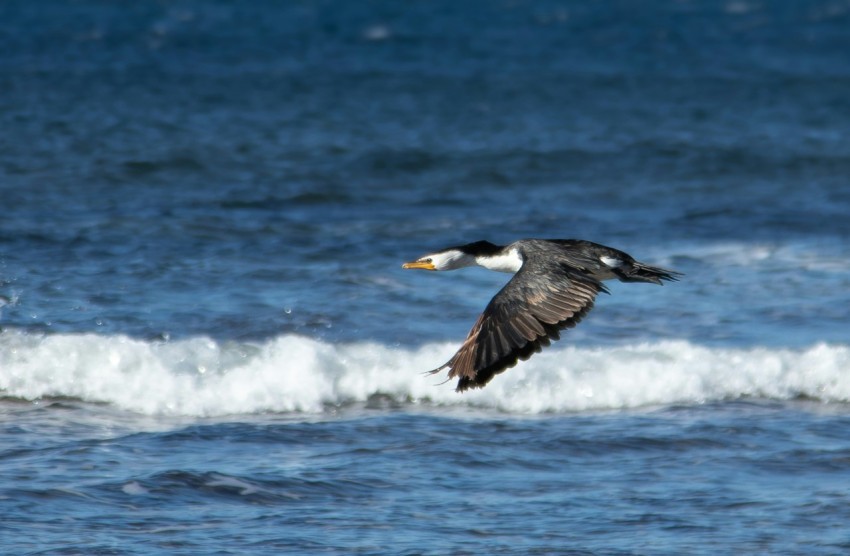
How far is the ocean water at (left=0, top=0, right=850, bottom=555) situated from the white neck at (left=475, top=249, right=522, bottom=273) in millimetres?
987

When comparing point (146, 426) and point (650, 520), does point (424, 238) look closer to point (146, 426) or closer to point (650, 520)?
point (146, 426)

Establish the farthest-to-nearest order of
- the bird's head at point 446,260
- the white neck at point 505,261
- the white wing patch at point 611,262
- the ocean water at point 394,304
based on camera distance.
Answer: the bird's head at point 446,260, the white neck at point 505,261, the white wing patch at point 611,262, the ocean water at point 394,304

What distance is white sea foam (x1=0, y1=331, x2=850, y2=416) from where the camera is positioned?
8.95m

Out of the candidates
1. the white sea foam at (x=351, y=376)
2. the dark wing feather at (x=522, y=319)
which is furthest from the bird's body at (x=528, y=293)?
the white sea foam at (x=351, y=376)

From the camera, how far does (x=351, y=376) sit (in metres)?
9.29

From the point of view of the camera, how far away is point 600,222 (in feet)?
48.6

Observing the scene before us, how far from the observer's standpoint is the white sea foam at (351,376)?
8953 mm

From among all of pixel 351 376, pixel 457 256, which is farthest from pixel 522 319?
pixel 351 376

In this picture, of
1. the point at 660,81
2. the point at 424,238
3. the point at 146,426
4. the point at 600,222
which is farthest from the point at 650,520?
the point at 660,81

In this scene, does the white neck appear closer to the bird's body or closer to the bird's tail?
the bird's body

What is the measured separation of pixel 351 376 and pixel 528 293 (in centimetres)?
257

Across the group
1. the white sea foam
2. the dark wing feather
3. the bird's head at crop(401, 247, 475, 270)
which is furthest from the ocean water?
the bird's head at crop(401, 247, 475, 270)

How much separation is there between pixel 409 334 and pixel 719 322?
2.42 m

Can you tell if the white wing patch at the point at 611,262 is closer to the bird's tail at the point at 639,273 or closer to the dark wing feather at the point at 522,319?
the bird's tail at the point at 639,273
